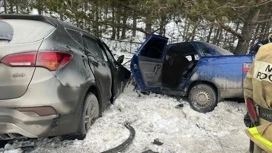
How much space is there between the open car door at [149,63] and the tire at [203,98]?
117cm

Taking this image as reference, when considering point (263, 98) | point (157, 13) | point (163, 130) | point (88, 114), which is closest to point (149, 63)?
point (157, 13)

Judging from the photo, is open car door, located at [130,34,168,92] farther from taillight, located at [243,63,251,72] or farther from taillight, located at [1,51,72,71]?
taillight, located at [1,51,72,71]

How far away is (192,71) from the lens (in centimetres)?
676

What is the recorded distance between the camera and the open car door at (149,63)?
756 centimetres

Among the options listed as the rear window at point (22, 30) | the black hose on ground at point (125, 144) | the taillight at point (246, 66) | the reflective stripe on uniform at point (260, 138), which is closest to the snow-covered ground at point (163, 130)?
the black hose on ground at point (125, 144)

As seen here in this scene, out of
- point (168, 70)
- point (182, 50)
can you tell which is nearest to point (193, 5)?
point (182, 50)

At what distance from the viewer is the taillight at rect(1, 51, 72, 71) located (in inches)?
136

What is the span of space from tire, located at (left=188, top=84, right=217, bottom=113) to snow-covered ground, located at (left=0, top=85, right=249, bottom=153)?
14cm

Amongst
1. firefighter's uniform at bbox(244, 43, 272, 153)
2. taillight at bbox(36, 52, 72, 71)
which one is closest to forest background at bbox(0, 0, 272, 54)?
taillight at bbox(36, 52, 72, 71)

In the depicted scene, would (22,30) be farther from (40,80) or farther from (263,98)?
(263,98)

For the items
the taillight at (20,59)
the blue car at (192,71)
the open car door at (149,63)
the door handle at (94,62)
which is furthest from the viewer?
the open car door at (149,63)

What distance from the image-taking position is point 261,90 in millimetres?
2107

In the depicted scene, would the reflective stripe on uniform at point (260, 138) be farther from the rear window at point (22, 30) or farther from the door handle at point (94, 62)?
the door handle at point (94, 62)

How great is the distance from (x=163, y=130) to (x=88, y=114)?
1388mm
